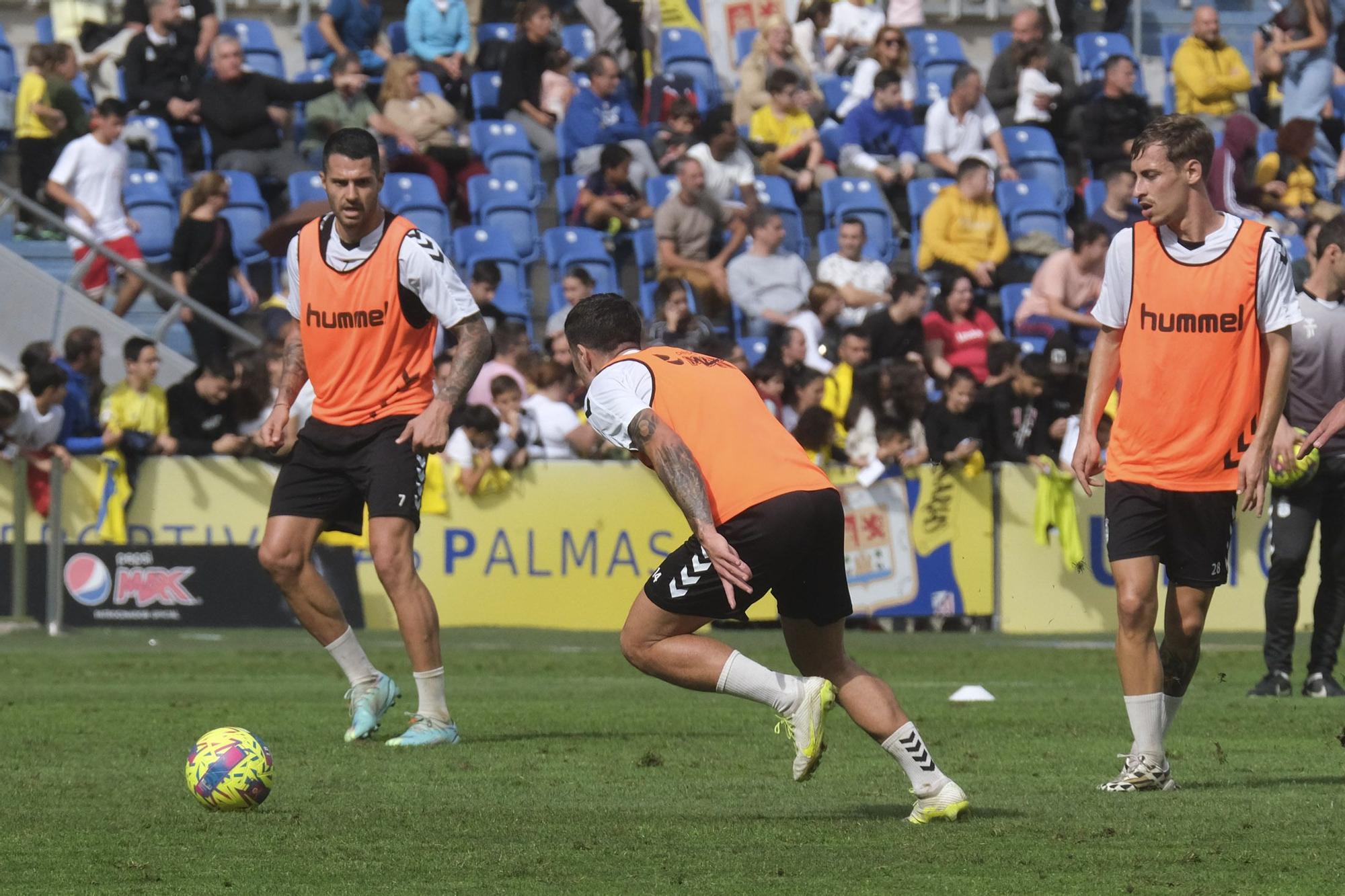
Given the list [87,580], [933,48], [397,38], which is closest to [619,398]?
[87,580]

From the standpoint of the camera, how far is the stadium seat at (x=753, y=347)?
1939 centimetres

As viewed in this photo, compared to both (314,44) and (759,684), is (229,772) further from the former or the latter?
(314,44)

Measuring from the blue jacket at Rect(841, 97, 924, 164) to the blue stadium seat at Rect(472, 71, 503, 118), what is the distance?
3657 mm

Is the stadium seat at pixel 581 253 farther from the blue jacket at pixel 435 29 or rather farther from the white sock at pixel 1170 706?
the white sock at pixel 1170 706

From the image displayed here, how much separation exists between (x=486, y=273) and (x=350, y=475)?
366 inches

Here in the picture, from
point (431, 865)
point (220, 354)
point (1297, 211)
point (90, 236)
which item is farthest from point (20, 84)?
point (431, 865)

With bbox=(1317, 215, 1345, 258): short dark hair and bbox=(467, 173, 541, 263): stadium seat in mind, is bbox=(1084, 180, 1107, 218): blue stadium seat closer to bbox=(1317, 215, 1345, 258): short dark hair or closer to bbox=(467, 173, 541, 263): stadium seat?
bbox=(467, 173, 541, 263): stadium seat

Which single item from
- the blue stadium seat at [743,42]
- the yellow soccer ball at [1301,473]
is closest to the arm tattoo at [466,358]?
the yellow soccer ball at [1301,473]

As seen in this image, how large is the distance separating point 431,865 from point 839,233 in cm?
1496

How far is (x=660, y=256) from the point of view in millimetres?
19953

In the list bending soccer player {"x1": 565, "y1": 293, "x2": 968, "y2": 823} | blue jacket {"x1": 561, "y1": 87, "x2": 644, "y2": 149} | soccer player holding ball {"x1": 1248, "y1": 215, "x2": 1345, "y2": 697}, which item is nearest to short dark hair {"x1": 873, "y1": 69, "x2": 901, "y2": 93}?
blue jacket {"x1": 561, "y1": 87, "x2": 644, "y2": 149}

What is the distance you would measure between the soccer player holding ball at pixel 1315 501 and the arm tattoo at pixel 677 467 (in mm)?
4903

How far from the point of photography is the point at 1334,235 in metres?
10.7

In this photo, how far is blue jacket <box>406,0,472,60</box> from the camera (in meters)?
22.1
